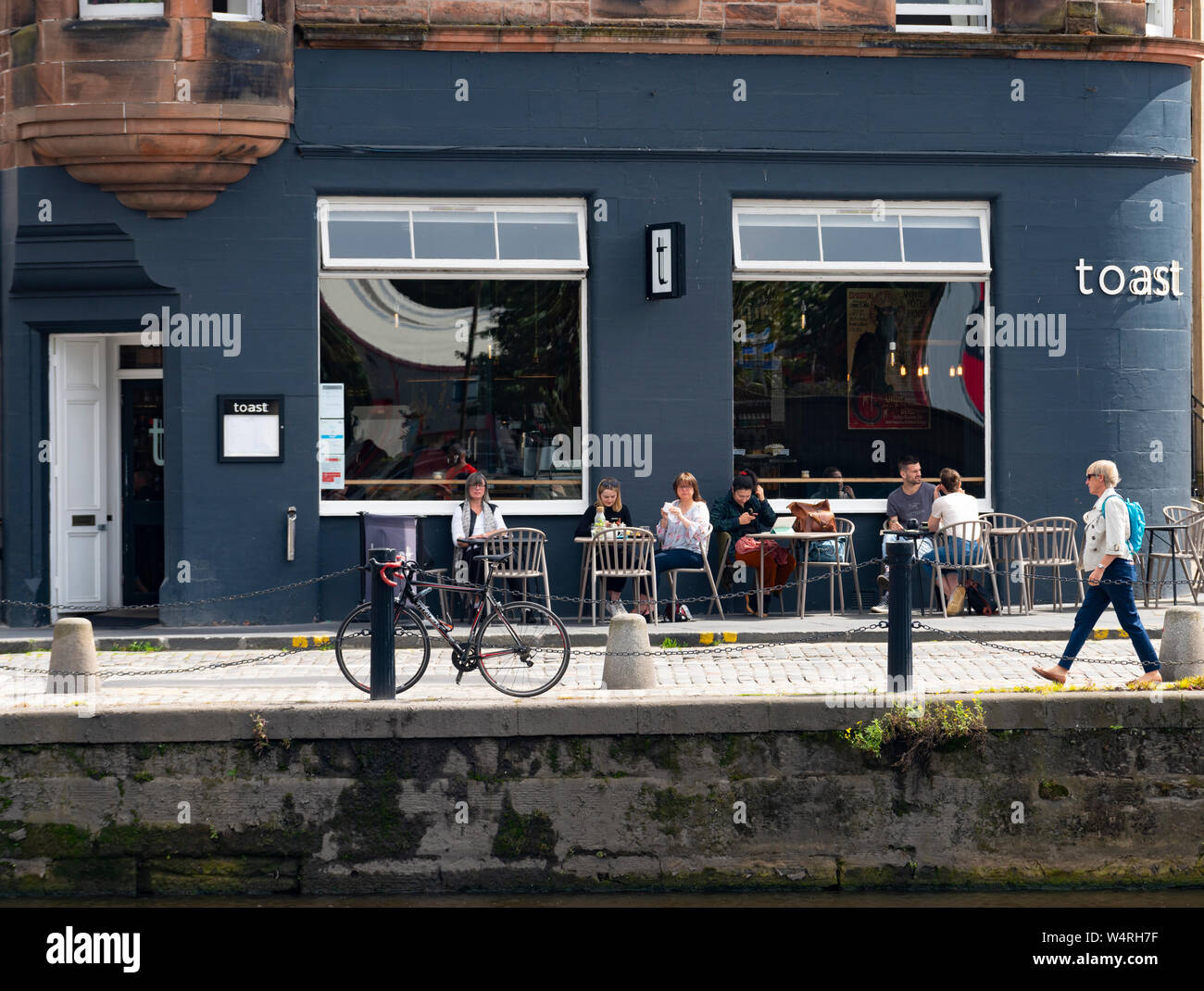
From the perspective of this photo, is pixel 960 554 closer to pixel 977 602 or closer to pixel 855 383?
pixel 977 602

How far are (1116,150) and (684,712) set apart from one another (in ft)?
29.8

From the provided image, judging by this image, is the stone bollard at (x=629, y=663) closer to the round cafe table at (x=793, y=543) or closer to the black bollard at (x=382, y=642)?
the black bollard at (x=382, y=642)

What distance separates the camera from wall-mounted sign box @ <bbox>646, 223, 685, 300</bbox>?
14562 mm

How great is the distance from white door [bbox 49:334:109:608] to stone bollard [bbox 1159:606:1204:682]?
971 centimetres

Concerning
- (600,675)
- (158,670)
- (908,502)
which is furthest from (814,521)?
(158,670)

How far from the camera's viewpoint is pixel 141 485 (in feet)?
50.6

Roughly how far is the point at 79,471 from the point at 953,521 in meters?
7.96

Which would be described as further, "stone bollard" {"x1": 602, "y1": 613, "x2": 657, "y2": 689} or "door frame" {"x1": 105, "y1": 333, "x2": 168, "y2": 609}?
"door frame" {"x1": 105, "y1": 333, "x2": 168, "y2": 609}

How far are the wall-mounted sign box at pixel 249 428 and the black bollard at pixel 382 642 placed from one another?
18.1ft

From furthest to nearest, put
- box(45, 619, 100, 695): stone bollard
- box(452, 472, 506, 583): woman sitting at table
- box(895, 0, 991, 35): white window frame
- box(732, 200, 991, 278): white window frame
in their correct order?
1. box(895, 0, 991, 35): white window frame
2. box(732, 200, 991, 278): white window frame
3. box(452, 472, 506, 583): woman sitting at table
4. box(45, 619, 100, 695): stone bollard

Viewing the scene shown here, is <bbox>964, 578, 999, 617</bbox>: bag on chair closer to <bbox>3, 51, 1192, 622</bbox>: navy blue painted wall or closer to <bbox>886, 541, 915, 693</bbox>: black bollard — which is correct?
<bbox>3, 51, 1192, 622</bbox>: navy blue painted wall

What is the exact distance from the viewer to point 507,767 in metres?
8.71

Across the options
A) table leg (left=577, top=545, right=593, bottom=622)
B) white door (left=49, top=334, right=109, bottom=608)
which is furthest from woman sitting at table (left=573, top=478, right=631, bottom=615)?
white door (left=49, top=334, right=109, bottom=608)

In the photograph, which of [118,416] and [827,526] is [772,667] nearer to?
[827,526]
